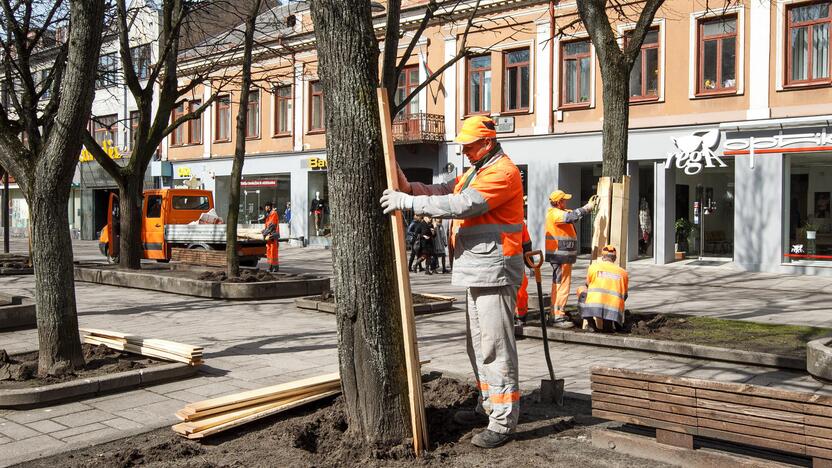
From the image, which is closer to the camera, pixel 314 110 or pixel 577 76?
pixel 577 76

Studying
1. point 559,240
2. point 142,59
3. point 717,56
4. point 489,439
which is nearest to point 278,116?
point 142,59

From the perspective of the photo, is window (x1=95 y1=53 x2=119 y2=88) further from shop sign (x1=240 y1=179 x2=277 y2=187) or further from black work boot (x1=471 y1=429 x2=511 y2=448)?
shop sign (x1=240 y1=179 x2=277 y2=187)

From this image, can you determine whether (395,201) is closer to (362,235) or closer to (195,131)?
(362,235)

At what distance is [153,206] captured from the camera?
73.8ft

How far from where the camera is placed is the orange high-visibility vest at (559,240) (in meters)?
10.3

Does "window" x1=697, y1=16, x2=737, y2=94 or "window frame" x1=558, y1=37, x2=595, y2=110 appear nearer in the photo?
"window" x1=697, y1=16, x2=737, y2=94

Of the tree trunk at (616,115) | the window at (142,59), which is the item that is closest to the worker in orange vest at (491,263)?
the tree trunk at (616,115)

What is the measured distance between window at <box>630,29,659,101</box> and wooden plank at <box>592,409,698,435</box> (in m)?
20.1

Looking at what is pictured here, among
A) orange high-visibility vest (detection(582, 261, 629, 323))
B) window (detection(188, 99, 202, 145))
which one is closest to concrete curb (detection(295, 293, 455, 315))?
orange high-visibility vest (detection(582, 261, 629, 323))

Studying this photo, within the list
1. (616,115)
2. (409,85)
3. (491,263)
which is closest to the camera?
(491,263)

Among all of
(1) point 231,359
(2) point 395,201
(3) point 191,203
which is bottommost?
(1) point 231,359

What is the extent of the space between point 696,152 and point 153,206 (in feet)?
50.5

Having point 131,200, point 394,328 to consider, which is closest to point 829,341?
point 394,328

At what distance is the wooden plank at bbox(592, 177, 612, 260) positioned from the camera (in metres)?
9.93
